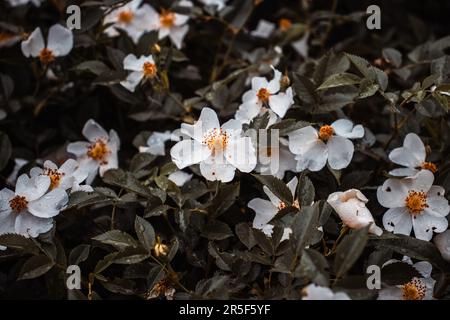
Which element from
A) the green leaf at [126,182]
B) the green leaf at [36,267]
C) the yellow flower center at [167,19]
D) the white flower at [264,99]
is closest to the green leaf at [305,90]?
the white flower at [264,99]

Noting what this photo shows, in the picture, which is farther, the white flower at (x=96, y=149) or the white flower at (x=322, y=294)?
the white flower at (x=96, y=149)

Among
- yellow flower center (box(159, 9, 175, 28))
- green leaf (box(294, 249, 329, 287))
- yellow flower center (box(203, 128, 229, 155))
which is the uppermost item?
yellow flower center (box(159, 9, 175, 28))

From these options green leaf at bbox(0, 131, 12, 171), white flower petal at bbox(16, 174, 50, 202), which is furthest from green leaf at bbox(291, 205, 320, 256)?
green leaf at bbox(0, 131, 12, 171)

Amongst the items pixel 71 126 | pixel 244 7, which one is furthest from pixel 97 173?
pixel 244 7

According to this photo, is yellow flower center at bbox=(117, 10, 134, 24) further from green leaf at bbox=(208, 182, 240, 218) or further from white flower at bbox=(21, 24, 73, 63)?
green leaf at bbox=(208, 182, 240, 218)

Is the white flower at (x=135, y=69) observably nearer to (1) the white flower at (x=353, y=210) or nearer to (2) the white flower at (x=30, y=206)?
(2) the white flower at (x=30, y=206)

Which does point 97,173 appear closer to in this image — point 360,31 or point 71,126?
point 71,126

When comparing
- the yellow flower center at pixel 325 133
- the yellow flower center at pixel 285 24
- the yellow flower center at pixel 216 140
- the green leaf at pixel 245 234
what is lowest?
the green leaf at pixel 245 234
